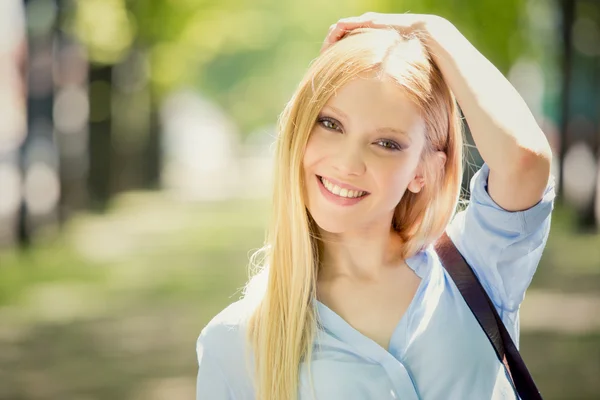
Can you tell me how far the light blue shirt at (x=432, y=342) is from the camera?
242cm

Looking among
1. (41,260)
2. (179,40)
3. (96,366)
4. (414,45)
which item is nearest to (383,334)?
(414,45)

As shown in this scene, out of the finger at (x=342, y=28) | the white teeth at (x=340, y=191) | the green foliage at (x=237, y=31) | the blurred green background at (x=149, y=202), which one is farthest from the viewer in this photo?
the green foliage at (x=237, y=31)

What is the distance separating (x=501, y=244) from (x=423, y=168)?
11.1 inches

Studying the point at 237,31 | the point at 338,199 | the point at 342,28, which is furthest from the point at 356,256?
the point at 237,31

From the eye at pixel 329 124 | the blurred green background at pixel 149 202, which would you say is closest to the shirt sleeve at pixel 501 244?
the eye at pixel 329 124

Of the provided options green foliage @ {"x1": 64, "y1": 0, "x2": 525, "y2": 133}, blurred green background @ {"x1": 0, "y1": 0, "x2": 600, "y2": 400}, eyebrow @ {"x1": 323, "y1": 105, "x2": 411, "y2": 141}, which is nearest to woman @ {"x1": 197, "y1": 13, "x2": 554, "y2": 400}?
eyebrow @ {"x1": 323, "y1": 105, "x2": 411, "y2": 141}

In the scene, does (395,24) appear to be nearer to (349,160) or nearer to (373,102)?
(373,102)

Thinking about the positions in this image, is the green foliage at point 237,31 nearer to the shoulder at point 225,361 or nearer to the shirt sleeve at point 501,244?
the shirt sleeve at point 501,244

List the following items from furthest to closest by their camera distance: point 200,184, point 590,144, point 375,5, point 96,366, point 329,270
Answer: point 200,184 < point 590,144 < point 375,5 < point 96,366 < point 329,270

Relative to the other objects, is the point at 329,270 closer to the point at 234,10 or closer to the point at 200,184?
the point at 234,10

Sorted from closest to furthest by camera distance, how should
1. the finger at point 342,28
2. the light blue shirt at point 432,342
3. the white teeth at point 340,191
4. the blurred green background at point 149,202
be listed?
the light blue shirt at point 432,342 → the white teeth at point 340,191 → the finger at point 342,28 → the blurred green background at point 149,202

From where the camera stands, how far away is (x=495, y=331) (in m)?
2.49

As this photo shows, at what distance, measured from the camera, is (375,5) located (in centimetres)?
1761

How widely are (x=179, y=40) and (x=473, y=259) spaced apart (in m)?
18.6
